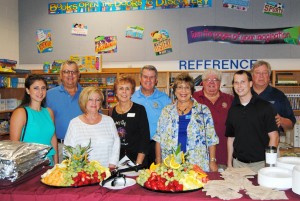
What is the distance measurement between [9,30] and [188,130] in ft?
17.5

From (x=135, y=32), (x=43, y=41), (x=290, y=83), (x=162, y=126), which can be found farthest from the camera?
(x=43, y=41)

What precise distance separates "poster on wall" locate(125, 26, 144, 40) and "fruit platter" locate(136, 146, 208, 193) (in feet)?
15.4

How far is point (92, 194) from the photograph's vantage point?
5.94 feet

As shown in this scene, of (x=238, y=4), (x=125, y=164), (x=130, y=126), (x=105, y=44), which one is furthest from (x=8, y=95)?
(x=238, y=4)

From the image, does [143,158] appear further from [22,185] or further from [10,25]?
[10,25]

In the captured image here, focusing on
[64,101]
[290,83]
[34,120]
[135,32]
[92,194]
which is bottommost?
[92,194]

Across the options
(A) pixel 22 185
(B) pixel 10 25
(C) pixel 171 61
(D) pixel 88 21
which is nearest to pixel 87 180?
(A) pixel 22 185

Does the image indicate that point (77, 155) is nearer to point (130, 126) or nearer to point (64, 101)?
point (130, 126)

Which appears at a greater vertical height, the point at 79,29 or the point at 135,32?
the point at 79,29

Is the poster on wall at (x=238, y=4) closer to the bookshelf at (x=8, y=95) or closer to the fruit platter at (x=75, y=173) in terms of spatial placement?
the bookshelf at (x=8, y=95)

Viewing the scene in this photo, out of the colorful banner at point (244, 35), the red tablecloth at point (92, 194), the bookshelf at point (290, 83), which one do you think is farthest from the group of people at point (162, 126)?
the colorful banner at point (244, 35)

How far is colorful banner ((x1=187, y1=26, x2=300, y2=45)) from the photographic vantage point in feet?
19.2

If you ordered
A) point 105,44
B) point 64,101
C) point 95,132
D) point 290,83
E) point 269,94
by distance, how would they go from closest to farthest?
point 95,132 < point 269,94 < point 64,101 < point 290,83 < point 105,44

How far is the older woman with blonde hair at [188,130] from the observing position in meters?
2.77
